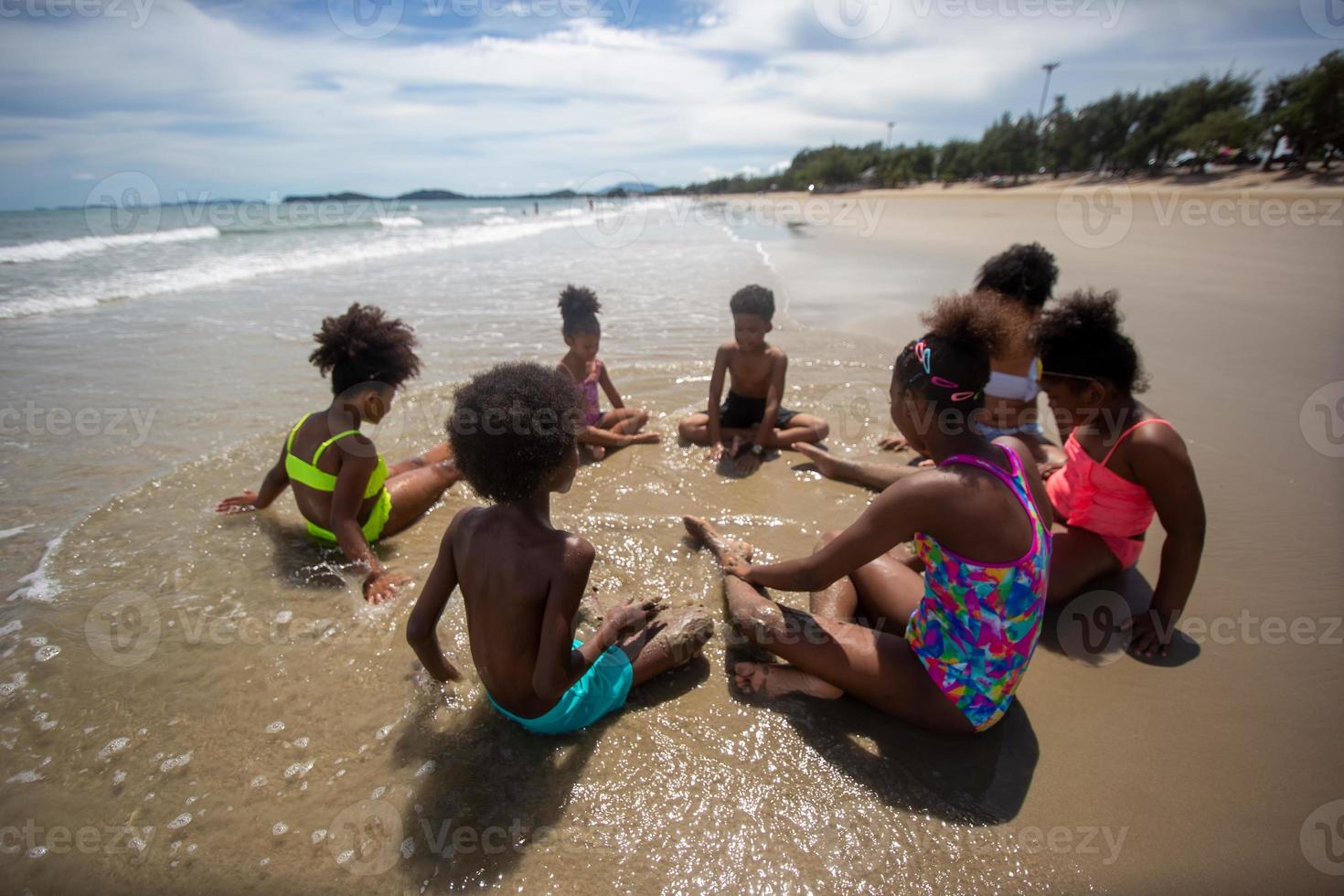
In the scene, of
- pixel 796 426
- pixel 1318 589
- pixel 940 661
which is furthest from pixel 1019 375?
pixel 940 661

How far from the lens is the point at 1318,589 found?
3135mm

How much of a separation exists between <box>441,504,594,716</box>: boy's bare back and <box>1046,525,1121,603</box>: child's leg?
241 cm

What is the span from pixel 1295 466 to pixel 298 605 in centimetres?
635

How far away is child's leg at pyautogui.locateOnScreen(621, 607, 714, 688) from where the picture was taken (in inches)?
104

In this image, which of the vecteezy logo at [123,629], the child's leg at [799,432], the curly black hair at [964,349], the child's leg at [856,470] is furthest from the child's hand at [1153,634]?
the vecteezy logo at [123,629]

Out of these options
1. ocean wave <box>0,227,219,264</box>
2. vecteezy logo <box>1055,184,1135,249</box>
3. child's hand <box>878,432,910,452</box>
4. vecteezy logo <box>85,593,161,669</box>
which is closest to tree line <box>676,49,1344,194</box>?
vecteezy logo <box>1055,184,1135,249</box>

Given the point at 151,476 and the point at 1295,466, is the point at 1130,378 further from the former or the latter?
the point at 151,476

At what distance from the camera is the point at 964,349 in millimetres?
2188

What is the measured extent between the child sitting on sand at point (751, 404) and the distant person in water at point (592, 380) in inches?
17.8

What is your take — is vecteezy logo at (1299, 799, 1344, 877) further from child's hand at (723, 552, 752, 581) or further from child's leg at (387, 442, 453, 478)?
child's leg at (387, 442, 453, 478)

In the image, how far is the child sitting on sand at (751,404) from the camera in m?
4.96

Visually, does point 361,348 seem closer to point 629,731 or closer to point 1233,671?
point 629,731

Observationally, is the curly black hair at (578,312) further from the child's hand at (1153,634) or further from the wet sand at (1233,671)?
the child's hand at (1153,634)

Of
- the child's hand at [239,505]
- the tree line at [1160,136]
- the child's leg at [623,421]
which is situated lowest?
the child's hand at [239,505]
